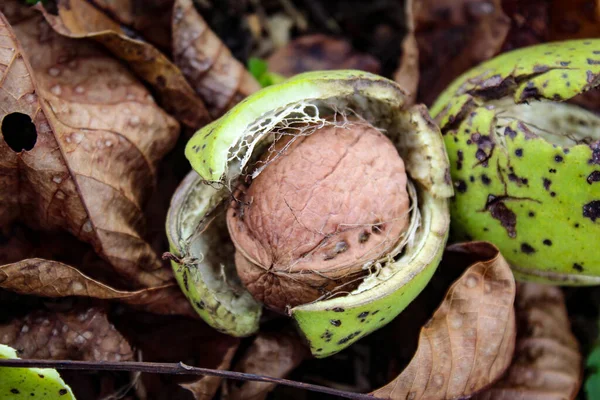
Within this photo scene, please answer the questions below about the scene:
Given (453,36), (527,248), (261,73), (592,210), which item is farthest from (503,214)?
(261,73)

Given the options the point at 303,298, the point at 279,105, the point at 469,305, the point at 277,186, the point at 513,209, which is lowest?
the point at 469,305

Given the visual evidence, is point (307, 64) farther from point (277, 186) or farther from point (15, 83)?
point (15, 83)

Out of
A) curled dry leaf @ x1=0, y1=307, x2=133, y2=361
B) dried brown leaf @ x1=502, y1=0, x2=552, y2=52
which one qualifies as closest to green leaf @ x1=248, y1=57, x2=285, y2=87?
dried brown leaf @ x1=502, y1=0, x2=552, y2=52

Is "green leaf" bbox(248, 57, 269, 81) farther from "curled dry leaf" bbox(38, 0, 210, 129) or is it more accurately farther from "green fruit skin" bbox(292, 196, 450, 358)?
"green fruit skin" bbox(292, 196, 450, 358)

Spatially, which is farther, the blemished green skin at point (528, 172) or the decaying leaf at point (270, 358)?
the decaying leaf at point (270, 358)

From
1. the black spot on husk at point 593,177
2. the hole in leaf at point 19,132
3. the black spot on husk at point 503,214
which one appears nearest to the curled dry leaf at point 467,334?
the black spot on husk at point 503,214

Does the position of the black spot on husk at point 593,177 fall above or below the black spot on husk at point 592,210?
above

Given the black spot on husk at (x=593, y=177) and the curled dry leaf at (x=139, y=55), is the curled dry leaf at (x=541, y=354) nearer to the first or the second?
the black spot on husk at (x=593, y=177)

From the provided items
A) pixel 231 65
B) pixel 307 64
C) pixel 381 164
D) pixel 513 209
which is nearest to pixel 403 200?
pixel 381 164
